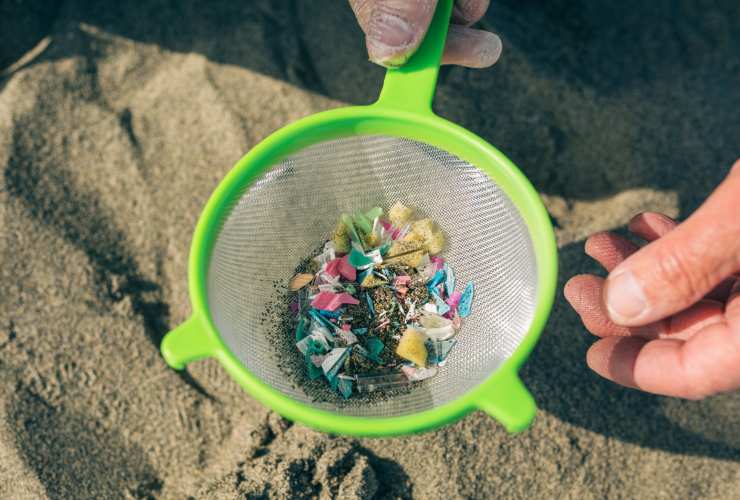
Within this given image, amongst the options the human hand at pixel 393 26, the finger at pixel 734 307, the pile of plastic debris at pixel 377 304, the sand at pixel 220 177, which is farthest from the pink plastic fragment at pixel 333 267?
the finger at pixel 734 307

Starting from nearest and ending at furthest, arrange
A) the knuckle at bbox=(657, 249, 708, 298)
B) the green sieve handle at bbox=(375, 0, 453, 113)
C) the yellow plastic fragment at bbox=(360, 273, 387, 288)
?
1. the knuckle at bbox=(657, 249, 708, 298)
2. the green sieve handle at bbox=(375, 0, 453, 113)
3. the yellow plastic fragment at bbox=(360, 273, 387, 288)

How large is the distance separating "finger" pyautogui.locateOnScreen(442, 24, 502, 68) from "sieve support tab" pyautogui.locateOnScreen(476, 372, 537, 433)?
0.94 metres

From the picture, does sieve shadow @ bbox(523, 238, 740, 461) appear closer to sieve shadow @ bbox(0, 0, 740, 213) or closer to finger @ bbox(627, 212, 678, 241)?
finger @ bbox(627, 212, 678, 241)

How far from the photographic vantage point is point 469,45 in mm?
1817

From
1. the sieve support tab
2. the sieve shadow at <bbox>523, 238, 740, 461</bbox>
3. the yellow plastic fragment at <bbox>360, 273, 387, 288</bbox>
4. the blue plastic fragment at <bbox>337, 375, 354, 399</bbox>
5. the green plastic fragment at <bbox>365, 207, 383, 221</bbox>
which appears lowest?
the sieve shadow at <bbox>523, 238, 740, 461</bbox>

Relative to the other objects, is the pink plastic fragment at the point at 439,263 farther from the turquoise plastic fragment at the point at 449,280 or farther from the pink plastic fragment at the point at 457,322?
the pink plastic fragment at the point at 457,322

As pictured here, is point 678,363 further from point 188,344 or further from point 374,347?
point 188,344

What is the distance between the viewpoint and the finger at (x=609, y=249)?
1833 mm

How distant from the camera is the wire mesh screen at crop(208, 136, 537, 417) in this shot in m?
1.61

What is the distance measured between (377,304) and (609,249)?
699mm

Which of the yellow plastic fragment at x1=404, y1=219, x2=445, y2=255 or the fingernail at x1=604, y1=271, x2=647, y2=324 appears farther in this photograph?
the yellow plastic fragment at x1=404, y1=219, x2=445, y2=255

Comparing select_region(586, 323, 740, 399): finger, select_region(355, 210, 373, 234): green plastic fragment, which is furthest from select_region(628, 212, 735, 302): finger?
select_region(355, 210, 373, 234): green plastic fragment

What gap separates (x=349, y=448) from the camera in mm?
1817

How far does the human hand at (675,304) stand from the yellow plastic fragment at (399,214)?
0.51 meters
